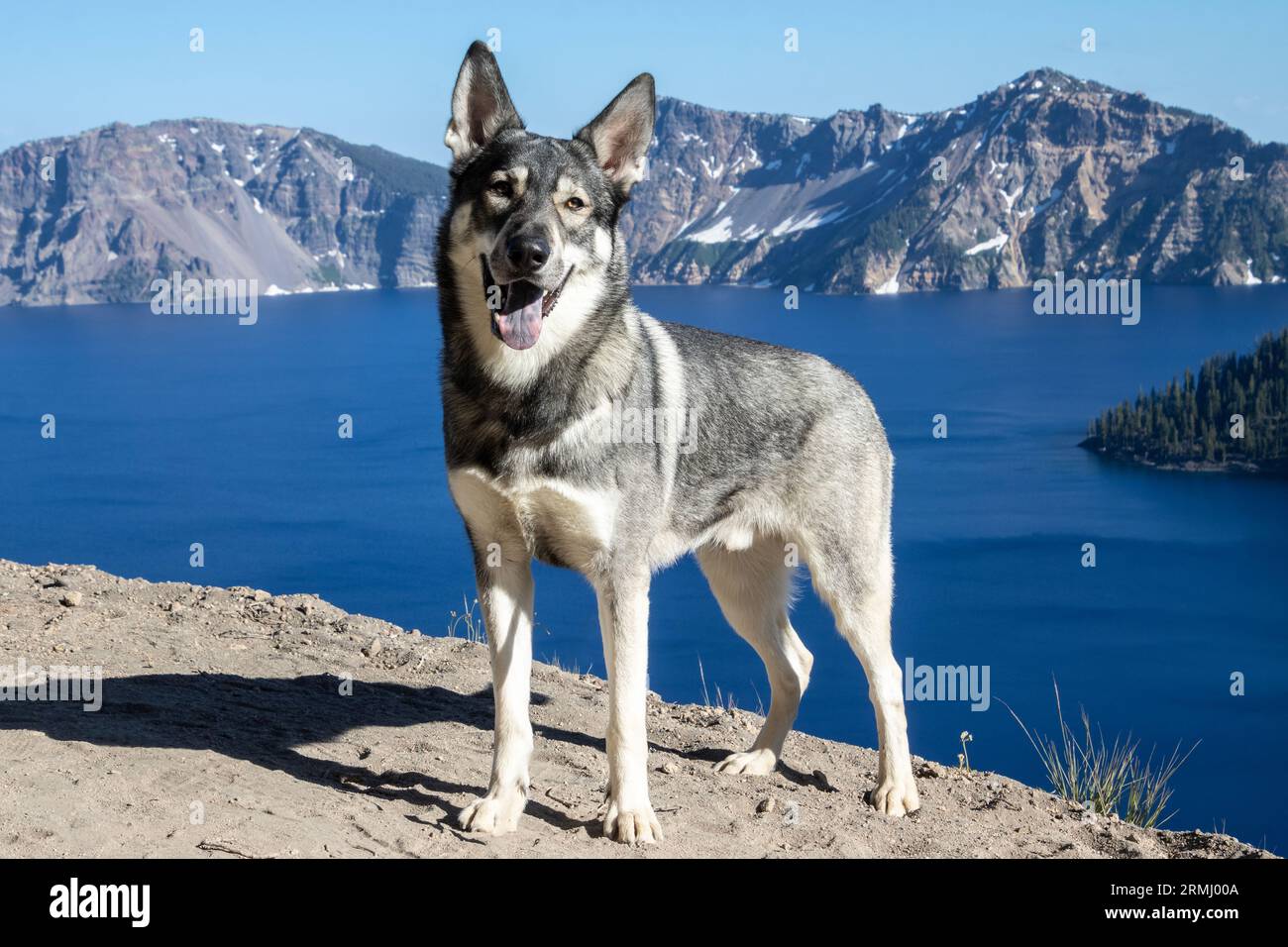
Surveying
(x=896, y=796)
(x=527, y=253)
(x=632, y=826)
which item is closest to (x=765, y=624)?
(x=896, y=796)

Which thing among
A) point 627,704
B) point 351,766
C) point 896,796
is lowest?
point 896,796

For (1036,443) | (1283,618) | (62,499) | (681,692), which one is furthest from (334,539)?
(1036,443)

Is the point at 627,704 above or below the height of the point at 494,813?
above

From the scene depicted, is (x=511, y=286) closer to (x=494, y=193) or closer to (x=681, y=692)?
(x=494, y=193)

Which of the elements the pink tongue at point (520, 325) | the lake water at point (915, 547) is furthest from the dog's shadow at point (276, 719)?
the lake water at point (915, 547)

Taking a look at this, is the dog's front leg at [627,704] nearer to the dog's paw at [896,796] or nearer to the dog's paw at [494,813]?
the dog's paw at [494,813]

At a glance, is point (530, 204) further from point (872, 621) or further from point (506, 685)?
point (872, 621)

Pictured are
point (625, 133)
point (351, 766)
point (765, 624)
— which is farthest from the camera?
point (765, 624)
